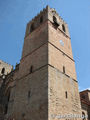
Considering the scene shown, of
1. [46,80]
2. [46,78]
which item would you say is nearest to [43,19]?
[46,78]

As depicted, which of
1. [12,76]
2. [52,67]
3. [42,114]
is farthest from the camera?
[12,76]

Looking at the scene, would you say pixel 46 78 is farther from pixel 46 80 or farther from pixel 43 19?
pixel 43 19

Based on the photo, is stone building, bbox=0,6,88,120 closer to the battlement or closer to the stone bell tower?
the stone bell tower

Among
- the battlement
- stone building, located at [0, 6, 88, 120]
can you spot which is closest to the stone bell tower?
stone building, located at [0, 6, 88, 120]

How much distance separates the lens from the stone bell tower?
31.6 ft

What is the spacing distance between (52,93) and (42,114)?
1.72 meters

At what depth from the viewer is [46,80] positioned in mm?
10195

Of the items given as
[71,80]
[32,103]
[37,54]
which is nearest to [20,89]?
[32,103]

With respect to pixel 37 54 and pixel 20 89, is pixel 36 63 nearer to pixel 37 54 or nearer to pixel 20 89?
pixel 37 54

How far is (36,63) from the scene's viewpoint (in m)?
12.6

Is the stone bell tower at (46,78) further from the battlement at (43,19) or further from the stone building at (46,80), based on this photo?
the battlement at (43,19)

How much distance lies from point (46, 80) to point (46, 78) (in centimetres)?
20

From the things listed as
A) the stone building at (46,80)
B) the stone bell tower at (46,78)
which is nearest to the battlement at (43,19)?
the stone building at (46,80)

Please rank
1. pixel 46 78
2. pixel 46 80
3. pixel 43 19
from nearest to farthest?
pixel 46 80 → pixel 46 78 → pixel 43 19
